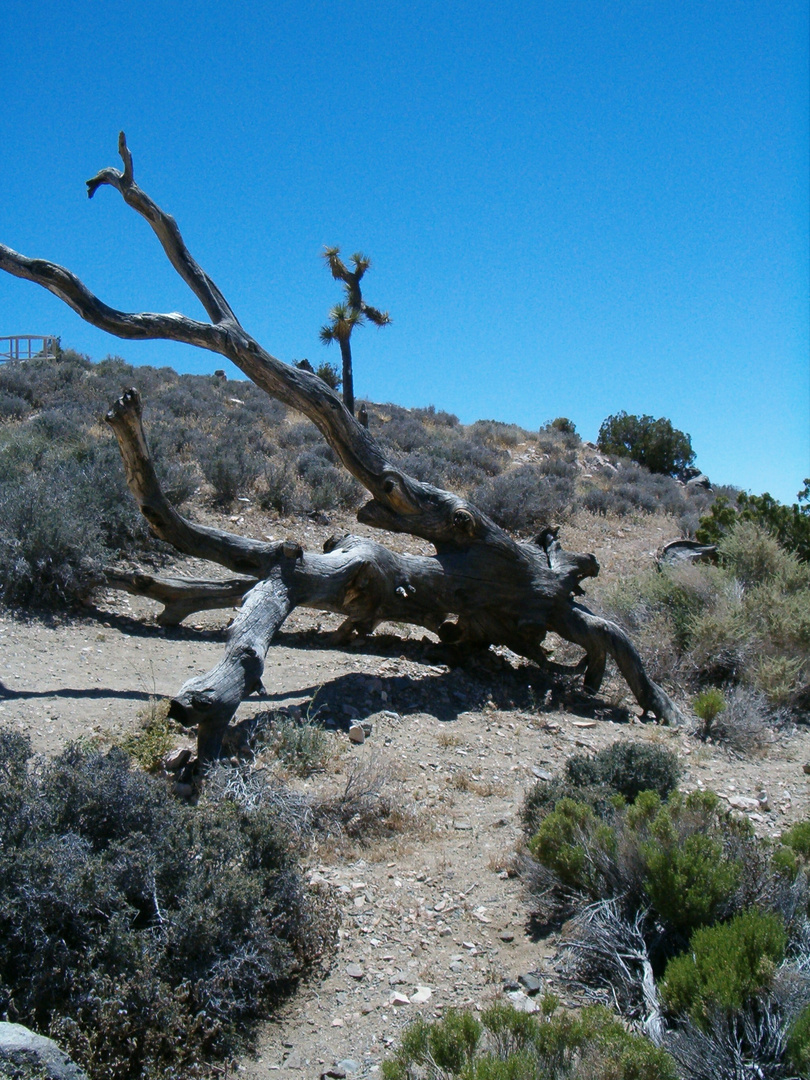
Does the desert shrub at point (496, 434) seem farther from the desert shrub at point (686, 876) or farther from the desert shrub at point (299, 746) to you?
the desert shrub at point (686, 876)

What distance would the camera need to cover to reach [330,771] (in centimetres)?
528

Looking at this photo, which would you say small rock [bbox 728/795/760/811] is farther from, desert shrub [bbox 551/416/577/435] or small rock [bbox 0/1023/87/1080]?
desert shrub [bbox 551/416/577/435]

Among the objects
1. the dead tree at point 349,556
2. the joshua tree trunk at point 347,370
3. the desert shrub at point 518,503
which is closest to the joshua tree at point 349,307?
the joshua tree trunk at point 347,370

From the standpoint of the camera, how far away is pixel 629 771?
4.82m

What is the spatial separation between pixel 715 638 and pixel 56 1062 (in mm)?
7682

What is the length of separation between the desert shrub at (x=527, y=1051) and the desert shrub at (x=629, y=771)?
218cm

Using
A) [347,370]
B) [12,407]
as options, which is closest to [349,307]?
[347,370]

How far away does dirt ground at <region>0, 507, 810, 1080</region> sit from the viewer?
3209mm

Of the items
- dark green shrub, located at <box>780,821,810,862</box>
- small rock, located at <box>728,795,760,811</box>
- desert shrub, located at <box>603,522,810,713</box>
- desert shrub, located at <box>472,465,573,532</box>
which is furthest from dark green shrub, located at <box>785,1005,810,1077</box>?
desert shrub, located at <box>472,465,573,532</box>

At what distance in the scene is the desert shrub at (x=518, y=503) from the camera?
14703 millimetres

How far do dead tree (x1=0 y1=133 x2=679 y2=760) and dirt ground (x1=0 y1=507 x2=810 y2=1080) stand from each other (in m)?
0.44

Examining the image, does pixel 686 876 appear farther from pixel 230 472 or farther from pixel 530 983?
pixel 230 472

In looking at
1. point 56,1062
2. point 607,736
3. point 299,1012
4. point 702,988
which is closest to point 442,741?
point 607,736

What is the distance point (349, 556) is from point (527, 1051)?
4.94 metres
